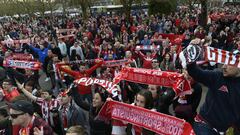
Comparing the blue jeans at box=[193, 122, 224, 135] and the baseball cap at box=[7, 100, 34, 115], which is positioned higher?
the baseball cap at box=[7, 100, 34, 115]

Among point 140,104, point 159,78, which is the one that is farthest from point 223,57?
point 159,78

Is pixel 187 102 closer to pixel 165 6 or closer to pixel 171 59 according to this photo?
pixel 171 59

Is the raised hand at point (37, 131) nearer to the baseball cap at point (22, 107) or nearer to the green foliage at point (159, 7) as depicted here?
the baseball cap at point (22, 107)

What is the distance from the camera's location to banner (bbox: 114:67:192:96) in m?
6.40

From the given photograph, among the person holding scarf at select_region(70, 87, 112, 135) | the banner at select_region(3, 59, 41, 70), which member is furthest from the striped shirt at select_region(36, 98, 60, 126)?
the banner at select_region(3, 59, 41, 70)

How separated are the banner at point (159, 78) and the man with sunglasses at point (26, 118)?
9.29 feet

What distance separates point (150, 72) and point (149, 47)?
22.1 feet

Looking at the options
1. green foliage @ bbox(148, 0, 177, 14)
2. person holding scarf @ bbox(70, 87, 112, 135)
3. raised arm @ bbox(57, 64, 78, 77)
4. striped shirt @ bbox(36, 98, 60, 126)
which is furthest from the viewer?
green foliage @ bbox(148, 0, 177, 14)

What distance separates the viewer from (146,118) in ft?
15.9

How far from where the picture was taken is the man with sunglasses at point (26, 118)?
4105 millimetres

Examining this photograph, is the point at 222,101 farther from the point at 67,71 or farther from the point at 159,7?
the point at 159,7

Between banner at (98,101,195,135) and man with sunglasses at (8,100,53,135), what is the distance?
1253mm

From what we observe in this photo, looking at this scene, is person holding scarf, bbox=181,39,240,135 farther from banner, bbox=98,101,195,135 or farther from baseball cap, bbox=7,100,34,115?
baseball cap, bbox=7,100,34,115

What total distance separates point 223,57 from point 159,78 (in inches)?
89.4
